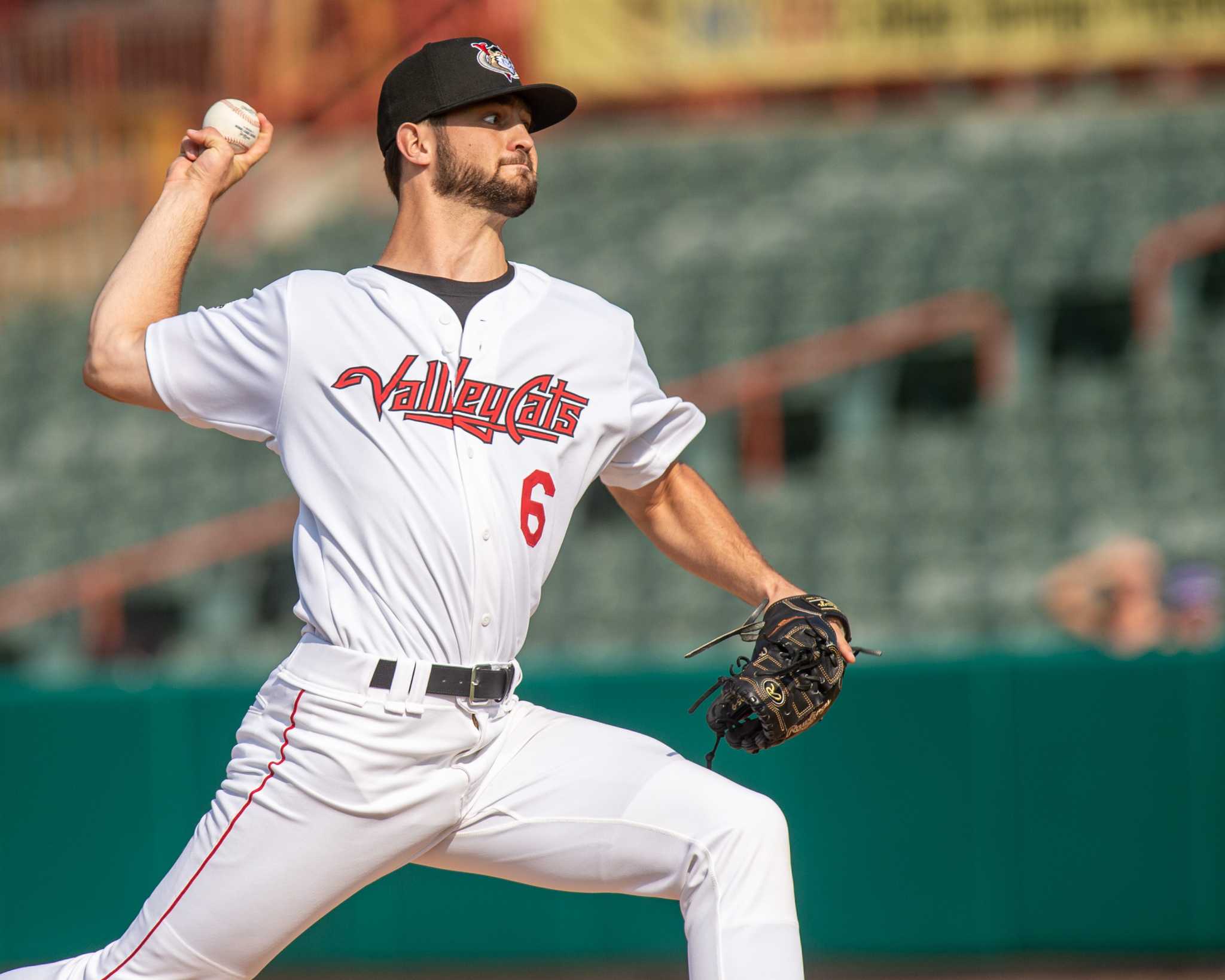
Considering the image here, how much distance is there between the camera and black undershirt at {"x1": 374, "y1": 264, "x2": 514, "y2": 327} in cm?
292

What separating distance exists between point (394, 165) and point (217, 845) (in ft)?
4.25

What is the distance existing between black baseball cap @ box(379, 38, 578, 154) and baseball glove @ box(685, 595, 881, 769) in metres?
1.01

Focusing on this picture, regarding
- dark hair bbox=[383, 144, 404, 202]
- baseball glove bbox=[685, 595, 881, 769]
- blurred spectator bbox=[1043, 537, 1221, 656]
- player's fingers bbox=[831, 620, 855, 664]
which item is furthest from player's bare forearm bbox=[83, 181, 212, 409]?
blurred spectator bbox=[1043, 537, 1221, 656]

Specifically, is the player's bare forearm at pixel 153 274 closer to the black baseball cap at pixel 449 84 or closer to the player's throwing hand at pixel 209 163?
the player's throwing hand at pixel 209 163

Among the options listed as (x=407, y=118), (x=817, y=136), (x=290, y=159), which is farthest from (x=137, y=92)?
(x=407, y=118)

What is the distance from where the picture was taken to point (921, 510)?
8.80 metres

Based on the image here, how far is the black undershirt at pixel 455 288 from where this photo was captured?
2.92 m

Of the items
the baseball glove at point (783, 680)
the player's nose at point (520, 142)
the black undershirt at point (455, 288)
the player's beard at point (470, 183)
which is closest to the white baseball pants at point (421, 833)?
the baseball glove at point (783, 680)

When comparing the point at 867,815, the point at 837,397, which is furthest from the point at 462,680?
the point at 837,397

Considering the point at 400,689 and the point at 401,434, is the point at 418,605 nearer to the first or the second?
the point at 400,689

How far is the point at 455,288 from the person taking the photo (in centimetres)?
294

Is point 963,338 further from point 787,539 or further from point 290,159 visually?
point 290,159

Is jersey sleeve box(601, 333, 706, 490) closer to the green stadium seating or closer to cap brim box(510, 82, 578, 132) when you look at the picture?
cap brim box(510, 82, 578, 132)

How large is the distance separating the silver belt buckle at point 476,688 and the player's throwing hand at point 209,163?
3.25 feet
